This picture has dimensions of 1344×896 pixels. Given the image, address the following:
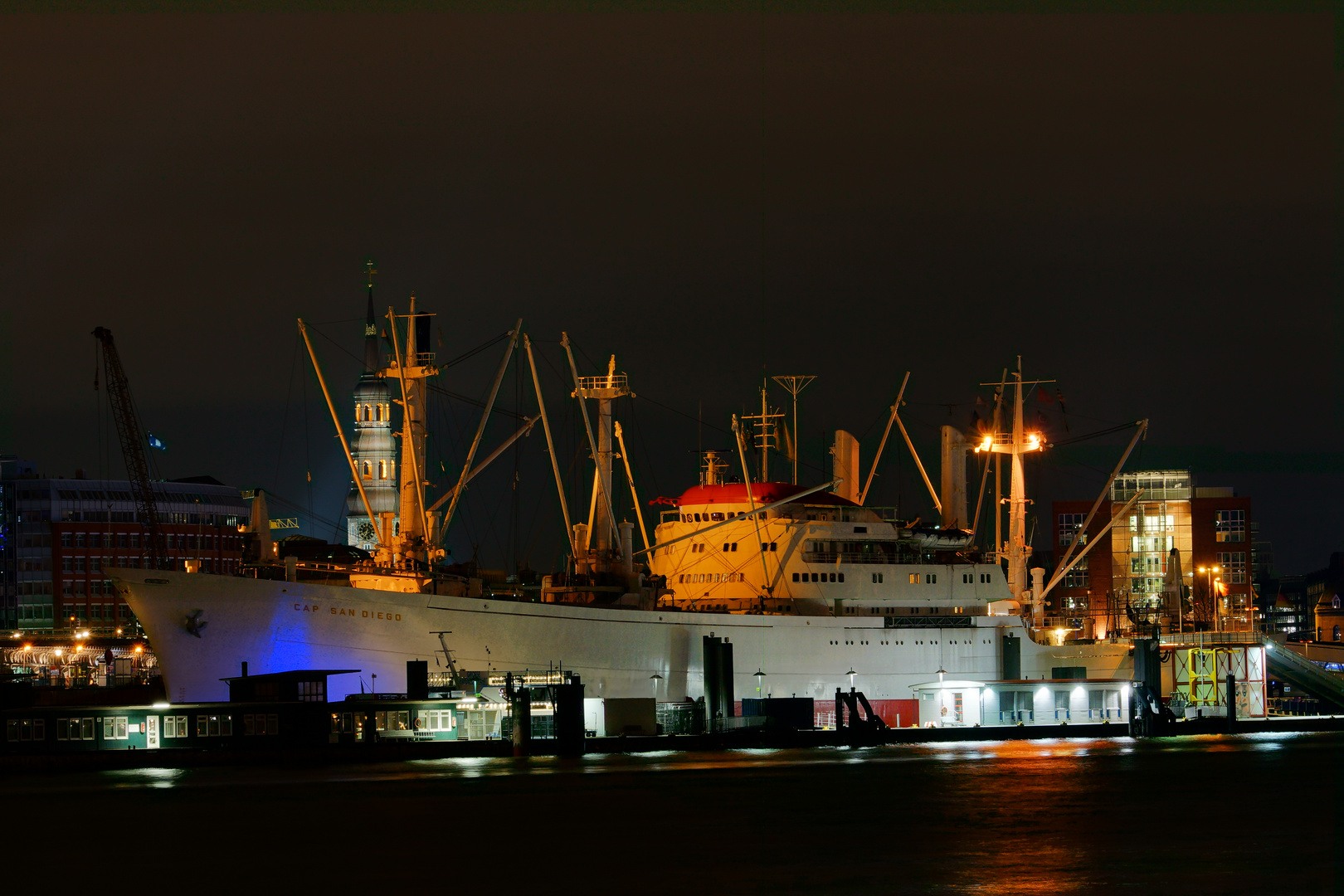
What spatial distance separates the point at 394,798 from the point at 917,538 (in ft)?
121

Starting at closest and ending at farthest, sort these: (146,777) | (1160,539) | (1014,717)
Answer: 1. (146,777)
2. (1014,717)
3. (1160,539)

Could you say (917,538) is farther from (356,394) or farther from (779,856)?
(356,394)

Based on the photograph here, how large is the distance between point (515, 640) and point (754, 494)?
575 inches

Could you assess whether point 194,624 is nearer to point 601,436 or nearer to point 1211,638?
point 601,436

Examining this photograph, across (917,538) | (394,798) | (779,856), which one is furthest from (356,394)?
(779,856)

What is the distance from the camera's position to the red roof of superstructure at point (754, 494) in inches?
3000

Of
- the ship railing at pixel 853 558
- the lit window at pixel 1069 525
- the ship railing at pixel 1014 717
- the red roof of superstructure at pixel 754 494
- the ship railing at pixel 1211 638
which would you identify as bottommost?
the ship railing at pixel 1014 717

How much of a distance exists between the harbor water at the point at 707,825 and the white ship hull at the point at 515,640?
19.0 ft

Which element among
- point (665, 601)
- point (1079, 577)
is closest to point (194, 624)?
point (665, 601)

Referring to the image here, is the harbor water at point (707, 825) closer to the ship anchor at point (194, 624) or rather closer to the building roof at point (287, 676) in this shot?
the building roof at point (287, 676)

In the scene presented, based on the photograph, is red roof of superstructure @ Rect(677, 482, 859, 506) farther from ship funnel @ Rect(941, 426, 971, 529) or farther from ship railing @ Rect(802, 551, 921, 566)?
ship funnel @ Rect(941, 426, 971, 529)

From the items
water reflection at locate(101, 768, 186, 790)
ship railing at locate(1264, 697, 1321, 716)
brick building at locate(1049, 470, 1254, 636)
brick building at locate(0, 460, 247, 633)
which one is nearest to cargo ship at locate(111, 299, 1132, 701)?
water reflection at locate(101, 768, 186, 790)

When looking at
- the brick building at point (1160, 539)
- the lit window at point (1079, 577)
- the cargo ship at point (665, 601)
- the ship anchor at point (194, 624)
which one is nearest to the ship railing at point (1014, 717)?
the cargo ship at point (665, 601)

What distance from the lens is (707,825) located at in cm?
4097
